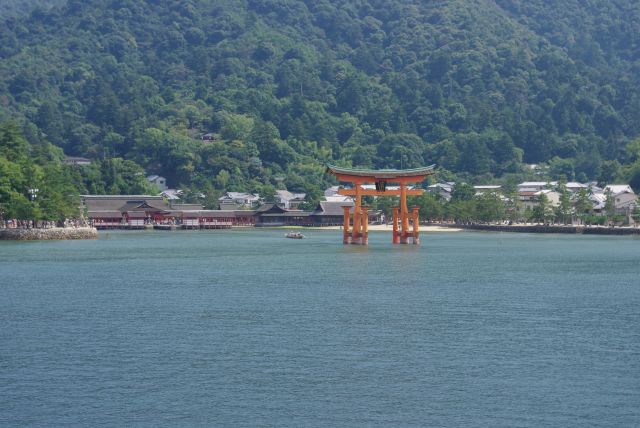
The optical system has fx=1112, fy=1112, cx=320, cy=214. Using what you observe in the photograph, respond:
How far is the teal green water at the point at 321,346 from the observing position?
21891 mm

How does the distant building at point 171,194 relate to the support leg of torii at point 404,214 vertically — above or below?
above

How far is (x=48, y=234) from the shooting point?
79.2 metres

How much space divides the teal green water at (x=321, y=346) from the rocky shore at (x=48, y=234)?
25972 mm

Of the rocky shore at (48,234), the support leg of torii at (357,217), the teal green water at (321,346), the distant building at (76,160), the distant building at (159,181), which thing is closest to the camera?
the teal green water at (321,346)

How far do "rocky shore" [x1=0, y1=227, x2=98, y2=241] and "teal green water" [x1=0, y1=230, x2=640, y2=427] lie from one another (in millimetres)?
25972

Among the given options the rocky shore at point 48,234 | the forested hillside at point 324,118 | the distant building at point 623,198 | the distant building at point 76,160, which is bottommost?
the rocky shore at point 48,234

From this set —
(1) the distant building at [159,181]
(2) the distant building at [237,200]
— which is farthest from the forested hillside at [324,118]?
(2) the distant building at [237,200]

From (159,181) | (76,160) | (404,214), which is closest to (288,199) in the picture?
(159,181)

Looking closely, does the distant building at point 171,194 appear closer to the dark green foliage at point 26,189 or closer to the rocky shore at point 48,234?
the dark green foliage at point 26,189

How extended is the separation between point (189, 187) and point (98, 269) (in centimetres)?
8772

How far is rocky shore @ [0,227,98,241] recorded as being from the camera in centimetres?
7669

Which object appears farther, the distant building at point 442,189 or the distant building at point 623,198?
the distant building at point 442,189

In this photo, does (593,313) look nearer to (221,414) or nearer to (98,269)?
(221,414)

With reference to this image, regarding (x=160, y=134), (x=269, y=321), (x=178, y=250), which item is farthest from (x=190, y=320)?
(x=160, y=134)
